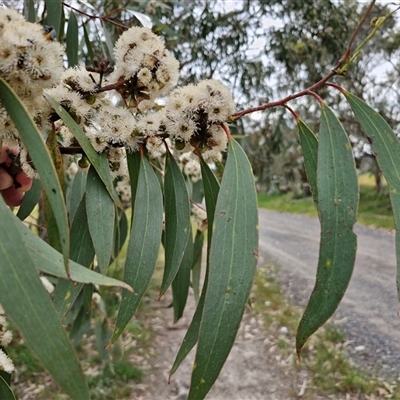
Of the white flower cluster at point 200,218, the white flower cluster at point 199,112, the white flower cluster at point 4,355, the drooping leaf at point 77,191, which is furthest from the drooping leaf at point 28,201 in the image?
the white flower cluster at point 200,218

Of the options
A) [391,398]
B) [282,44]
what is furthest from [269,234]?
[391,398]

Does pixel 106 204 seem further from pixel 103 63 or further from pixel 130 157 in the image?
pixel 103 63

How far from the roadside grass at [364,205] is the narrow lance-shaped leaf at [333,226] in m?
6.02

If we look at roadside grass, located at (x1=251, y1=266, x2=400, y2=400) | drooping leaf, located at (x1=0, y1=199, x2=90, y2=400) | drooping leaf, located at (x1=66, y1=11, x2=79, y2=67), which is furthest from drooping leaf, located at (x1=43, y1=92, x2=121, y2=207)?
roadside grass, located at (x1=251, y1=266, x2=400, y2=400)

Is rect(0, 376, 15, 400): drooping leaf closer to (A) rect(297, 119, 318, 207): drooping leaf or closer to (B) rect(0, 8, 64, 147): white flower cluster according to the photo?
(B) rect(0, 8, 64, 147): white flower cluster

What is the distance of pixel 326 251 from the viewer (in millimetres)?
553

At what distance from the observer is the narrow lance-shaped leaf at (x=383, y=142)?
65 cm

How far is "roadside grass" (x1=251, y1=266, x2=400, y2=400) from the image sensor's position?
2258mm

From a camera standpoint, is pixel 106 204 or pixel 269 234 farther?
pixel 269 234

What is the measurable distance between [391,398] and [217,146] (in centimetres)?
208

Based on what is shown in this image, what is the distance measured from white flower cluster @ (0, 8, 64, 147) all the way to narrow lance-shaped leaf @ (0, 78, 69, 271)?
0.03 meters

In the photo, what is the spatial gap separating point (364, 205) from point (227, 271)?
864cm

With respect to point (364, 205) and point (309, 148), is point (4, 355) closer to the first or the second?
point (309, 148)

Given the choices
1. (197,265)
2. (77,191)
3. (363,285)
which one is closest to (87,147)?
(77,191)
